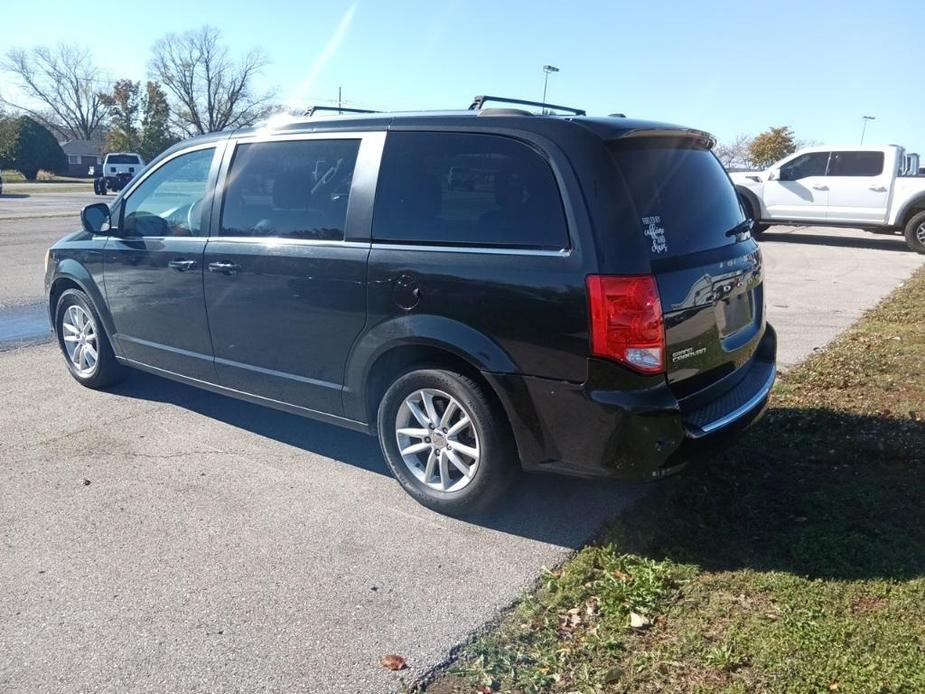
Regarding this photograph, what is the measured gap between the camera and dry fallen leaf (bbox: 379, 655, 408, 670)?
110 inches

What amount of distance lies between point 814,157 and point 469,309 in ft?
53.7

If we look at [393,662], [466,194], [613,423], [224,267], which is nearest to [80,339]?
[224,267]

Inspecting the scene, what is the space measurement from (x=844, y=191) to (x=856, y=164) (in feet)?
2.03

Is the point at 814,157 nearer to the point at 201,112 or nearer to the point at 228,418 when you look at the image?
the point at 228,418

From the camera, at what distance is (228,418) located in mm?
5367

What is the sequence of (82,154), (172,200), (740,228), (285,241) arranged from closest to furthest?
(740,228) < (285,241) < (172,200) < (82,154)

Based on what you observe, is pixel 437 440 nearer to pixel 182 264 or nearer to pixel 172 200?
pixel 182 264

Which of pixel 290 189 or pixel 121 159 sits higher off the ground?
pixel 121 159

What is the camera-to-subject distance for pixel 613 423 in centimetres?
330

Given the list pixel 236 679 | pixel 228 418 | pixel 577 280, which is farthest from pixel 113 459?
pixel 577 280

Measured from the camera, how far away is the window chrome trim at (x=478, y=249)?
339cm

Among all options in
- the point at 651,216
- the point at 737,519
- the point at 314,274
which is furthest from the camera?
the point at 314,274

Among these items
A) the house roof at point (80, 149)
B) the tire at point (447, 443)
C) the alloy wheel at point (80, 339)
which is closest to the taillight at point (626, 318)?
the tire at point (447, 443)

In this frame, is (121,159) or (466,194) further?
(121,159)
